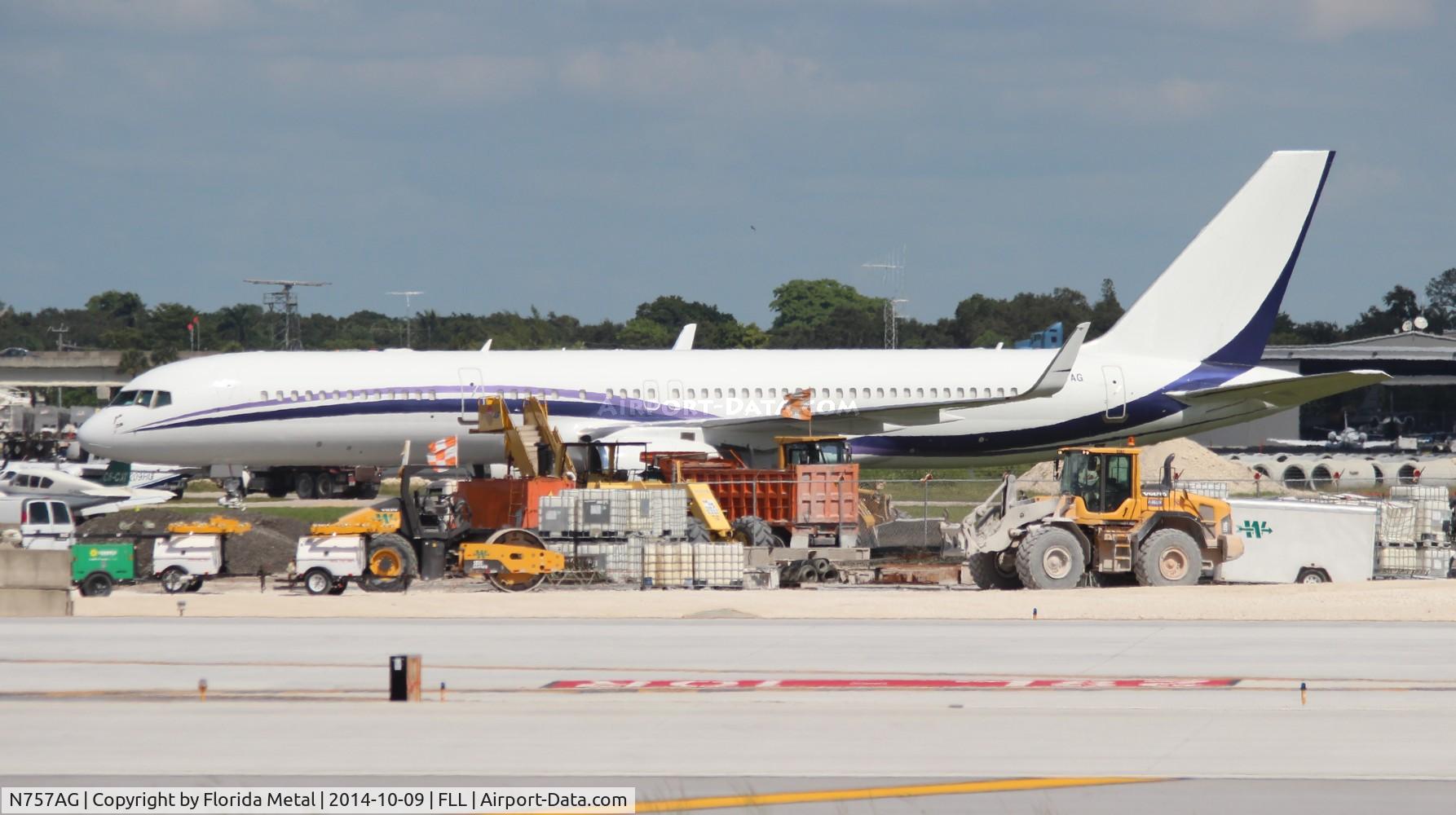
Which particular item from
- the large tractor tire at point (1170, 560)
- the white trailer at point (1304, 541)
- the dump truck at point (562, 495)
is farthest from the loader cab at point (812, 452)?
the white trailer at point (1304, 541)

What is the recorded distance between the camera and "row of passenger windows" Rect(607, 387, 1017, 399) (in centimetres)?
3934

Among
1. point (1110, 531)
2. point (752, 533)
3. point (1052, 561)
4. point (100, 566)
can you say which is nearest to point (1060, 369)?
point (1110, 531)

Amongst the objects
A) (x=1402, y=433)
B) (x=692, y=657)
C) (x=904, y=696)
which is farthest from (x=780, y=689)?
(x=1402, y=433)

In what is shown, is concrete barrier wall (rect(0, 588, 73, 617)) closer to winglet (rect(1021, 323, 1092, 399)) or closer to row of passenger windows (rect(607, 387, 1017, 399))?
row of passenger windows (rect(607, 387, 1017, 399))

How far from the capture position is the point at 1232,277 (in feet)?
136

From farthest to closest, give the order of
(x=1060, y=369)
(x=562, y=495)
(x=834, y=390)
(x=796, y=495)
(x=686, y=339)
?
(x=686, y=339), (x=834, y=390), (x=1060, y=369), (x=796, y=495), (x=562, y=495)

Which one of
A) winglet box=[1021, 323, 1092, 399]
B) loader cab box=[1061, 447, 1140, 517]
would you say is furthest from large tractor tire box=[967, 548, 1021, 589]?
winglet box=[1021, 323, 1092, 399]

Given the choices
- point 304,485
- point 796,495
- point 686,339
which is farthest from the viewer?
point 304,485

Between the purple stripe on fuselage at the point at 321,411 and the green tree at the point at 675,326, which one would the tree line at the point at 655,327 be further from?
the purple stripe on fuselage at the point at 321,411

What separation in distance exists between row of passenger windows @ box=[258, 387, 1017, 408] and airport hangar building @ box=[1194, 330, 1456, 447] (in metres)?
40.3

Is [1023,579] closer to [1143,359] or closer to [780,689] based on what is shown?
[780,689]

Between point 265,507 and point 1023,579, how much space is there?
1047 inches

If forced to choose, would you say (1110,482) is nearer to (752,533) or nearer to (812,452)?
(752,533)

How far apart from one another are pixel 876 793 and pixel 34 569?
15810mm
